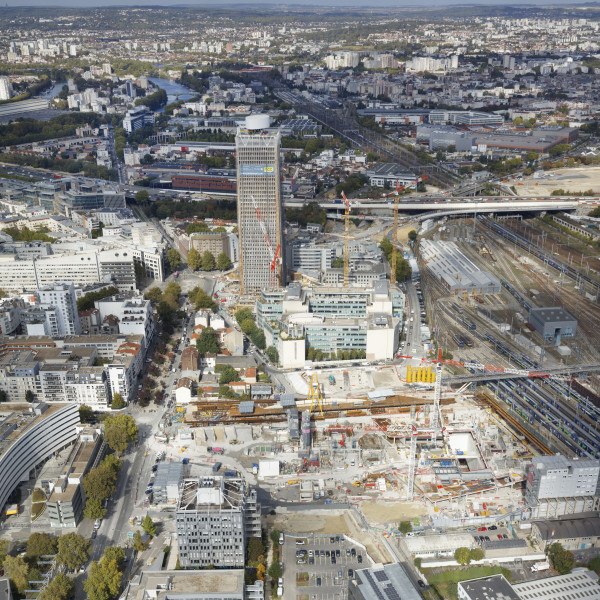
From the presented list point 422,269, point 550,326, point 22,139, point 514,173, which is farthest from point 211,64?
point 550,326

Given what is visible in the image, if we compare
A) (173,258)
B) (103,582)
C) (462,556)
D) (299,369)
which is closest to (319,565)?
(462,556)

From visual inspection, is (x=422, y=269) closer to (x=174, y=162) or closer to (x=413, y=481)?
(x=413, y=481)

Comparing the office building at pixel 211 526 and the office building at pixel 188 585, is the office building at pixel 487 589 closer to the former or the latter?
the office building at pixel 188 585

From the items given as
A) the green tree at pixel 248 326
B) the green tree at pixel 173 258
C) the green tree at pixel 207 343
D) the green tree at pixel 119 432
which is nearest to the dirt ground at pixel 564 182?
the green tree at pixel 173 258

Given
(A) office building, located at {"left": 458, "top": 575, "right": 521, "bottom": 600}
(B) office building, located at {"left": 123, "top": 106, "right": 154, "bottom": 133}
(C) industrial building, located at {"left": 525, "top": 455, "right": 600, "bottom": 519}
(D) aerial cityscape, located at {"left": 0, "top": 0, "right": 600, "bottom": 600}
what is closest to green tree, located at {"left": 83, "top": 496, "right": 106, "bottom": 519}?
(D) aerial cityscape, located at {"left": 0, "top": 0, "right": 600, "bottom": 600}

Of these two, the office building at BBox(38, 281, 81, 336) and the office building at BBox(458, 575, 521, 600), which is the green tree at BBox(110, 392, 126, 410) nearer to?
the office building at BBox(38, 281, 81, 336)

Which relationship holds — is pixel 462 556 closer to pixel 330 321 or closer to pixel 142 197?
pixel 330 321
